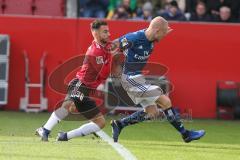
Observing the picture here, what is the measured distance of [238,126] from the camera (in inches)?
624

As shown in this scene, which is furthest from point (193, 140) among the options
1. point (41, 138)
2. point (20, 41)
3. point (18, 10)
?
point (18, 10)

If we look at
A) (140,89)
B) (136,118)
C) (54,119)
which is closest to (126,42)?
(140,89)

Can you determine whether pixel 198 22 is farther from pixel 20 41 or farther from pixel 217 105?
pixel 20 41

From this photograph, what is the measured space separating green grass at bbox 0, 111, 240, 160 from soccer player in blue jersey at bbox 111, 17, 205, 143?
0.34m

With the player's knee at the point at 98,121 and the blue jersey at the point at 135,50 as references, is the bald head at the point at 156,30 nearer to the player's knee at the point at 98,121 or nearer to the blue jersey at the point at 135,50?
the blue jersey at the point at 135,50

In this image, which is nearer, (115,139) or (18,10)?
(115,139)

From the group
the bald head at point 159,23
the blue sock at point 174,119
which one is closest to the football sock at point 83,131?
the blue sock at point 174,119

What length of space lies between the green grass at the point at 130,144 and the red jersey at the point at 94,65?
3.03 ft

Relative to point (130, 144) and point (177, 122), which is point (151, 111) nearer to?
point (177, 122)

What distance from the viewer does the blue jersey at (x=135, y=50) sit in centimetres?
1184

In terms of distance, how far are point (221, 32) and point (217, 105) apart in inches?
63.6

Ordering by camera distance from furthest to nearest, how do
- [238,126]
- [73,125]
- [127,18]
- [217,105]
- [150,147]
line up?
[127,18] → [217,105] → [238,126] → [73,125] → [150,147]

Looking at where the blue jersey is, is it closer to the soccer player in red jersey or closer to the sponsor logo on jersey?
the sponsor logo on jersey

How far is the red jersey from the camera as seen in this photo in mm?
11617
